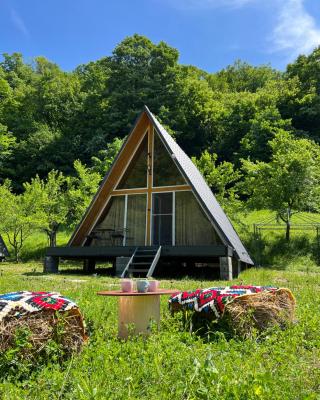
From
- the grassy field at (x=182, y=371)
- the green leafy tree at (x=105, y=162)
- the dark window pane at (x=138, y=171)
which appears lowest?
the grassy field at (x=182, y=371)

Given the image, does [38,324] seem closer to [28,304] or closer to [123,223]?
[28,304]

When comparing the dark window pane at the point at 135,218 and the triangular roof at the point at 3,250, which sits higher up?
the dark window pane at the point at 135,218

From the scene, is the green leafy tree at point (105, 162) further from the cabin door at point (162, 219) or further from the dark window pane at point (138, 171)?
the cabin door at point (162, 219)

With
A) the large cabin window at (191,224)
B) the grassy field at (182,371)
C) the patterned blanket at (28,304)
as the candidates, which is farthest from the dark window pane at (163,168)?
the patterned blanket at (28,304)

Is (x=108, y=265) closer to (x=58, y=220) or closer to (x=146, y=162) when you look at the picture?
(x=58, y=220)

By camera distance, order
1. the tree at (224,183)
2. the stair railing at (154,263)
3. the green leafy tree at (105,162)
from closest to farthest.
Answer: the stair railing at (154,263)
the tree at (224,183)
the green leafy tree at (105,162)

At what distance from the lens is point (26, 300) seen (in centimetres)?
329

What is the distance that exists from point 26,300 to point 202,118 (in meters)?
37.0

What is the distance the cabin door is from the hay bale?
8.60m

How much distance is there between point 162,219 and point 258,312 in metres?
9.05

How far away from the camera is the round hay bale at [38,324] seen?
9.92 ft

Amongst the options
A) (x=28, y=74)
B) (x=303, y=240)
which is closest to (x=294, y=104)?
(x=303, y=240)

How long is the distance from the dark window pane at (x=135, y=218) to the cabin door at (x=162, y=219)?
0.36 m

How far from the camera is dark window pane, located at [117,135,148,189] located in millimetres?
13383
